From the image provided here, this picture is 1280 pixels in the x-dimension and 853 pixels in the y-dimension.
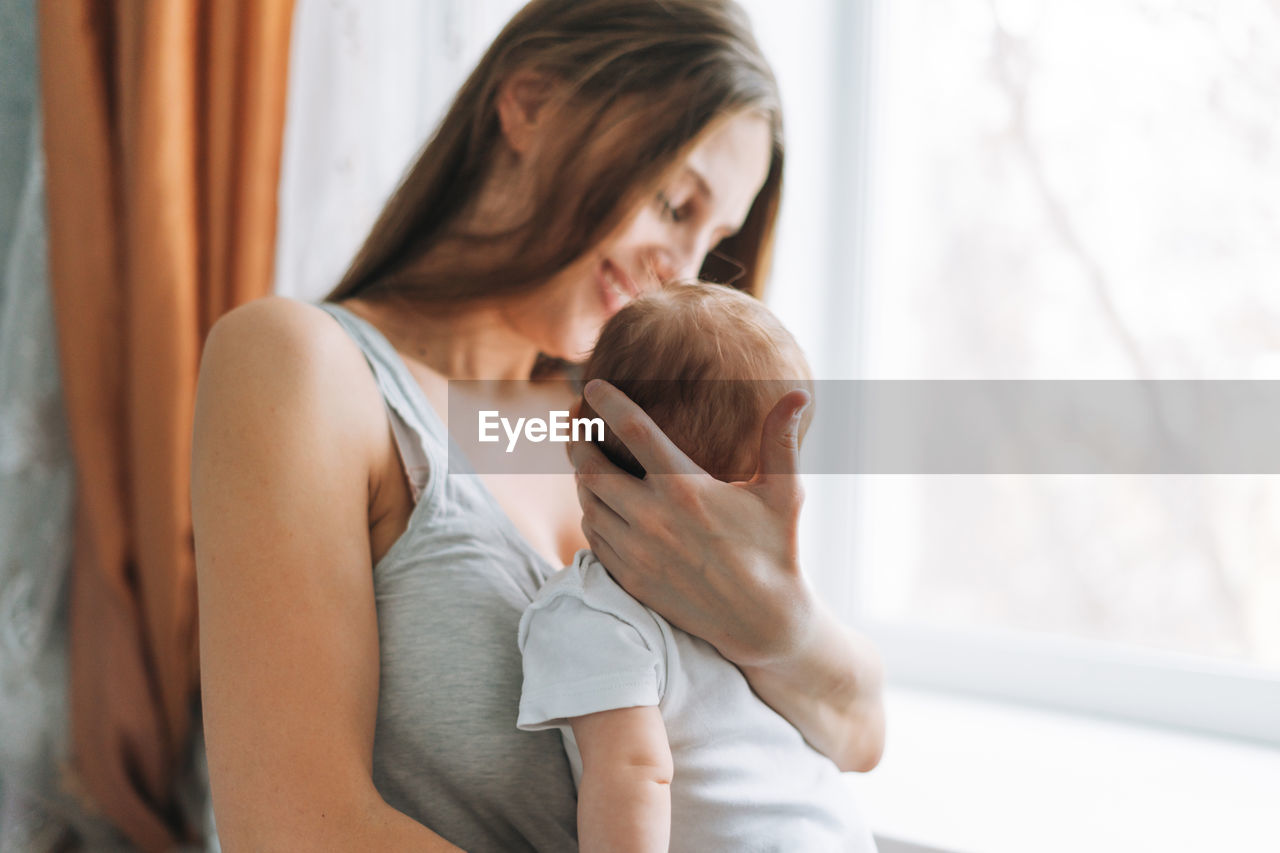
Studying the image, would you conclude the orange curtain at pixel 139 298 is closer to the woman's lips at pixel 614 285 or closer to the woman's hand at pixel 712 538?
the woman's lips at pixel 614 285

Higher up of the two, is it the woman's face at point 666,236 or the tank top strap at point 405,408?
the woman's face at point 666,236

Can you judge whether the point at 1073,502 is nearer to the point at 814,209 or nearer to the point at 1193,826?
the point at 1193,826

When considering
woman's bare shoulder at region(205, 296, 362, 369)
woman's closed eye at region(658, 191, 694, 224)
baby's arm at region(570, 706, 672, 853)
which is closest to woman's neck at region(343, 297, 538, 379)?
woman's bare shoulder at region(205, 296, 362, 369)

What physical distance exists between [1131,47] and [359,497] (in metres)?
1.35

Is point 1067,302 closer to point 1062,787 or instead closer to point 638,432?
point 1062,787

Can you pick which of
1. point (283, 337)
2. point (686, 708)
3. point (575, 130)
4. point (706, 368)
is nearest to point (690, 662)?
point (686, 708)

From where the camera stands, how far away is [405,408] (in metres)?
0.84

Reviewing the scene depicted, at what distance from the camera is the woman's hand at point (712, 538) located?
720 mm

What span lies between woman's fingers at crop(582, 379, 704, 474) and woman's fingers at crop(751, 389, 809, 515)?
6 centimetres

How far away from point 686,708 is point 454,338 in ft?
1.73

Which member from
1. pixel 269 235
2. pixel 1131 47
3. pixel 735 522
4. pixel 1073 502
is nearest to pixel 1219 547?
pixel 1073 502

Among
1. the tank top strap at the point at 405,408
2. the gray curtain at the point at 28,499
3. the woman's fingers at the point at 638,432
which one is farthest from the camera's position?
the gray curtain at the point at 28,499

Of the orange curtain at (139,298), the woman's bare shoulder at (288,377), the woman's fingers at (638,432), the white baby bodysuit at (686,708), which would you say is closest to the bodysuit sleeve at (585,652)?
the white baby bodysuit at (686,708)

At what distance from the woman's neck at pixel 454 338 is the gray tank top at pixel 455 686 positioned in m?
0.15
